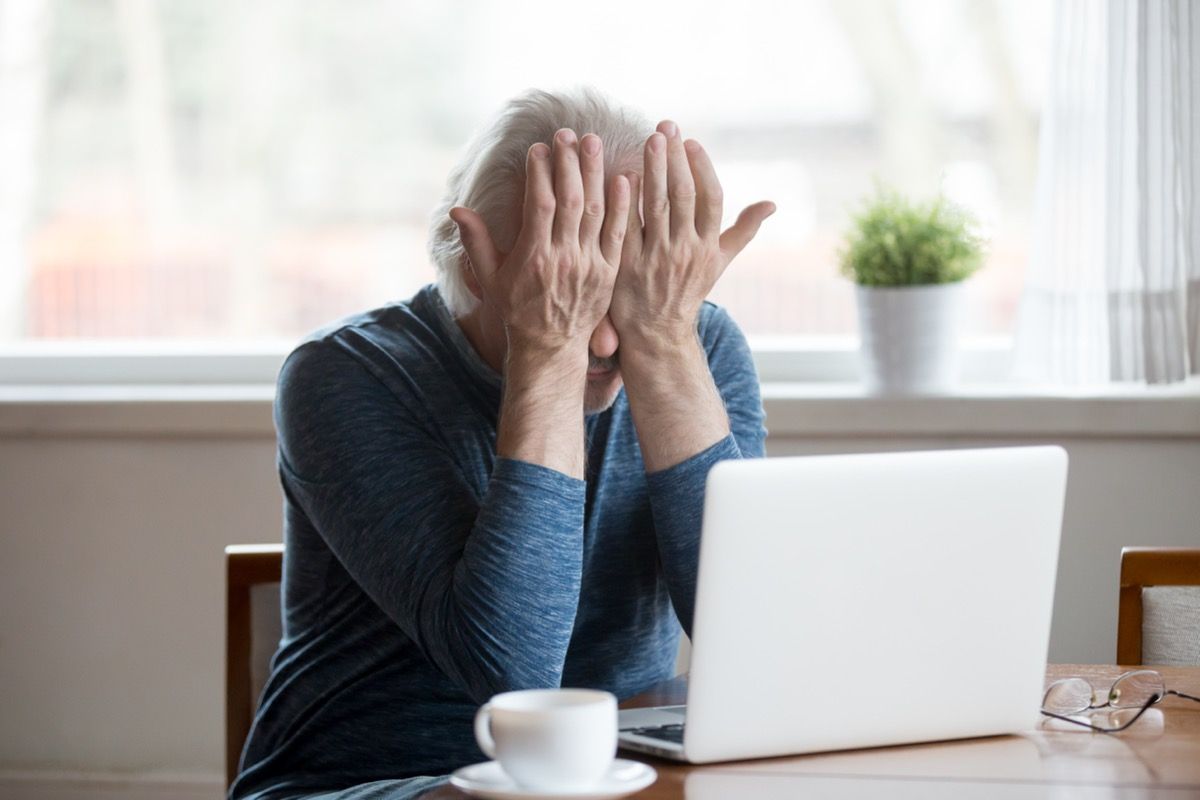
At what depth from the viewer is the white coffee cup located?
79 centimetres

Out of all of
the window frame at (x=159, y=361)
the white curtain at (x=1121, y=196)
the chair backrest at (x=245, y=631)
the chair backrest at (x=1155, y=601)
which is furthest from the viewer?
the window frame at (x=159, y=361)

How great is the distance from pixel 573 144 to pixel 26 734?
1709mm

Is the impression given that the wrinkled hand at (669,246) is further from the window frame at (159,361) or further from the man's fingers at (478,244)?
the window frame at (159,361)

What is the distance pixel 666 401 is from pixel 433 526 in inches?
9.9

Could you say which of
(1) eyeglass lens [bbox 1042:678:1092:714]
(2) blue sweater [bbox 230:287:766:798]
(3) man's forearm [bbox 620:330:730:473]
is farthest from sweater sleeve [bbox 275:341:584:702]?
(1) eyeglass lens [bbox 1042:678:1092:714]

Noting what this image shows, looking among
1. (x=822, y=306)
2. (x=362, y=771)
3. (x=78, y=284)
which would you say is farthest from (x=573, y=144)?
(x=78, y=284)

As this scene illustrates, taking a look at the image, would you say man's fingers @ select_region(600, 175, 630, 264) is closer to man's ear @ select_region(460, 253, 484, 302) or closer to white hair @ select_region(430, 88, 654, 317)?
white hair @ select_region(430, 88, 654, 317)

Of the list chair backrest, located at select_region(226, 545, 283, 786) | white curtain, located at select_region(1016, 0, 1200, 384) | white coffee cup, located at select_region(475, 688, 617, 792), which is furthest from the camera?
white curtain, located at select_region(1016, 0, 1200, 384)

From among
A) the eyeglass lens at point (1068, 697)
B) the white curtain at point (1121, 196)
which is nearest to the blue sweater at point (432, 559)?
the eyeglass lens at point (1068, 697)

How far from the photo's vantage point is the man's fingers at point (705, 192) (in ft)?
4.09

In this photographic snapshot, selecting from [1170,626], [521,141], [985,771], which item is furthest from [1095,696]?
[521,141]

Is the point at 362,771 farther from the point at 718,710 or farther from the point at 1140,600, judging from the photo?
the point at 1140,600

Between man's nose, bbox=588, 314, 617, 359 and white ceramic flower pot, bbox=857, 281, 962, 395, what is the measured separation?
2.88ft

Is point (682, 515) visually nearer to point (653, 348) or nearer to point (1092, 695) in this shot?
point (653, 348)
